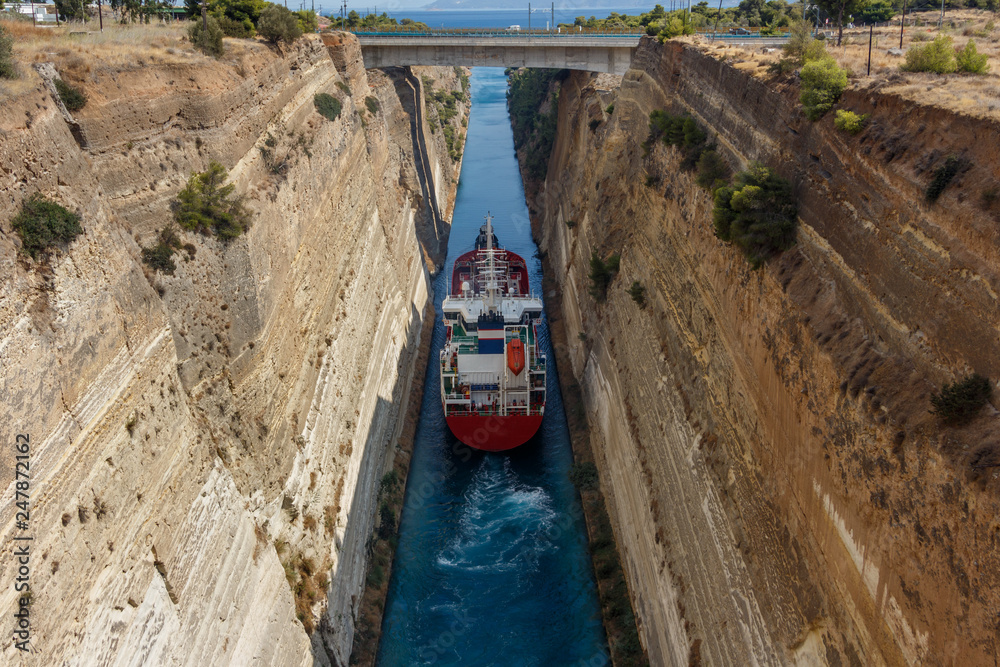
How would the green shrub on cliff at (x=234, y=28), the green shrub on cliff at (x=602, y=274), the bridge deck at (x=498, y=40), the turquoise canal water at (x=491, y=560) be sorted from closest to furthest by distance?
the turquoise canal water at (x=491, y=560)
the green shrub on cliff at (x=234, y=28)
the green shrub on cliff at (x=602, y=274)
the bridge deck at (x=498, y=40)

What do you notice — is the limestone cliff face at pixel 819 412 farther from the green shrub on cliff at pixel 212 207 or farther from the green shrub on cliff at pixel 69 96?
the green shrub on cliff at pixel 69 96

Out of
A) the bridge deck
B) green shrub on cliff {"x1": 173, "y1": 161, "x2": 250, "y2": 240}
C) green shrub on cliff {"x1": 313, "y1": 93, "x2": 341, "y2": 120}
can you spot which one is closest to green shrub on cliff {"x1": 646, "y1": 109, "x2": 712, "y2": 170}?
green shrub on cliff {"x1": 313, "y1": 93, "x2": 341, "y2": 120}

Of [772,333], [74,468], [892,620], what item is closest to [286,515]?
[74,468]

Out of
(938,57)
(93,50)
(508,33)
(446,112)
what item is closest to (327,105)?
(93,50)

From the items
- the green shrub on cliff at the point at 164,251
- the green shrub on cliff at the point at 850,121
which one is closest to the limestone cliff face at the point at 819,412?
the green shrub on cliff at the point at 850,121

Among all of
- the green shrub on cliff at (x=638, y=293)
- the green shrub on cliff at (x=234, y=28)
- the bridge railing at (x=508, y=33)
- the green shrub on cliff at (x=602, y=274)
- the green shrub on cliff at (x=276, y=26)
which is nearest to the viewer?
the green shrub on cliff at (x=638, y=293)

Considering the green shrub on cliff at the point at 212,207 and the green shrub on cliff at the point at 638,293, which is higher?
the green shrub on cliff at the point at 212,207
